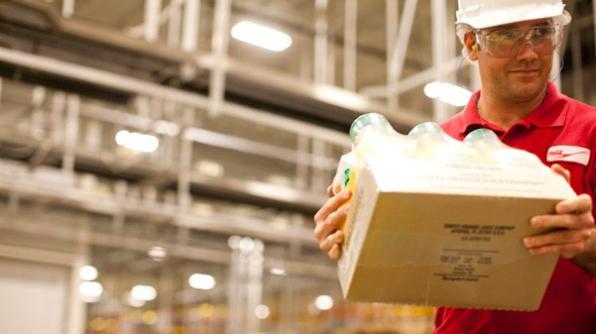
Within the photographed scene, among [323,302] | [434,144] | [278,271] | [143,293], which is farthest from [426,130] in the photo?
[143,293]

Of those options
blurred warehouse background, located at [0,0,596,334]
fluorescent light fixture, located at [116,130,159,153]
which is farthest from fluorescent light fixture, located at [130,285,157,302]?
fluorescent light fixture, located at [116,130,159,153]

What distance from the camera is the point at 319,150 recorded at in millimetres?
9727

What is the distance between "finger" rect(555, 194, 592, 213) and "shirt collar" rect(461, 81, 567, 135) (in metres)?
0.49

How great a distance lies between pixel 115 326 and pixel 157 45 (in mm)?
9768

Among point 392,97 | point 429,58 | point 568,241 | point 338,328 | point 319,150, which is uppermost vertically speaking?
point 429,58

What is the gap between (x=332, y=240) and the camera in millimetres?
1607

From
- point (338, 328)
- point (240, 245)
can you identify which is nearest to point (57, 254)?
point (240, 245)

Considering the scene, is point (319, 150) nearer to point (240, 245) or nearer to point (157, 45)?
point (240, 245)

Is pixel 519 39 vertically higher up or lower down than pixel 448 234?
higher up

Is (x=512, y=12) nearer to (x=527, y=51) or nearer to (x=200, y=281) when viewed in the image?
(x=527, y=51)

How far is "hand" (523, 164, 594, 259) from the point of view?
1313 mm

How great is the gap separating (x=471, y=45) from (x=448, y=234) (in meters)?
0.66

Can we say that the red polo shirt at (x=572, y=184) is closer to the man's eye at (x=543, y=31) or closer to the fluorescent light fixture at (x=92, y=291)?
the man's eye at (x=543, y=31)

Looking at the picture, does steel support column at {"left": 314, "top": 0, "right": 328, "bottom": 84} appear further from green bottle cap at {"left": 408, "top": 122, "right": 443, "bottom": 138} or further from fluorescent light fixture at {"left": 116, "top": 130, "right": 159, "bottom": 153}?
green bottle cap at {"left": 408, "top": 122, "right": 443, "bottom": 138}
